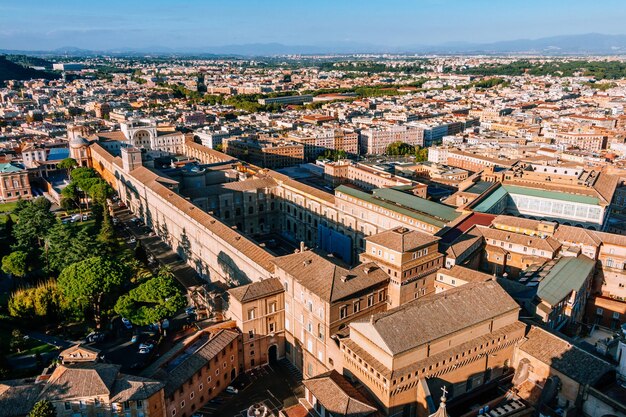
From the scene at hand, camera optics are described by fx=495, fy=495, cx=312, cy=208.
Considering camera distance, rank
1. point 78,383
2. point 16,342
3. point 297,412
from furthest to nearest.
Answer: point 16,342 < point 297,412 < point 78,383

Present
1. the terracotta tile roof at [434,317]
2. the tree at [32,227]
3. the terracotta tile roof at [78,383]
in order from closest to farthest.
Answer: the terracotta tile roof at [78,383] < the terracotta tile roof at [434,317] < the tree at [32,227]

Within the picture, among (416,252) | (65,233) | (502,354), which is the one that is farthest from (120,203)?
(502,354)

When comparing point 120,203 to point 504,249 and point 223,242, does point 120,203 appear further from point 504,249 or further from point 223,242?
point 504,249

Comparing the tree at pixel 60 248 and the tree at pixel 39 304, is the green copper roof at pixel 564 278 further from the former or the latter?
the tree at pixel 60 248

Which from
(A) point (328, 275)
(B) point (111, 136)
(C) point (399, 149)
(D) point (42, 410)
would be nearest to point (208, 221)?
(A) point (328, 275)

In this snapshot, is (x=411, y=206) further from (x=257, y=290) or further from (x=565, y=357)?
(x=565, y=357)

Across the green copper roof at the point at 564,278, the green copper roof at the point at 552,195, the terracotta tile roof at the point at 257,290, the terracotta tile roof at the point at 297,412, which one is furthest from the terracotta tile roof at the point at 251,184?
the terracotta tile roof at the point at 297,412

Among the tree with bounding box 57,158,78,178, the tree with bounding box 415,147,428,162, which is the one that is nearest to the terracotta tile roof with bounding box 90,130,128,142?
the tree with bounding box 57,158,78,178
